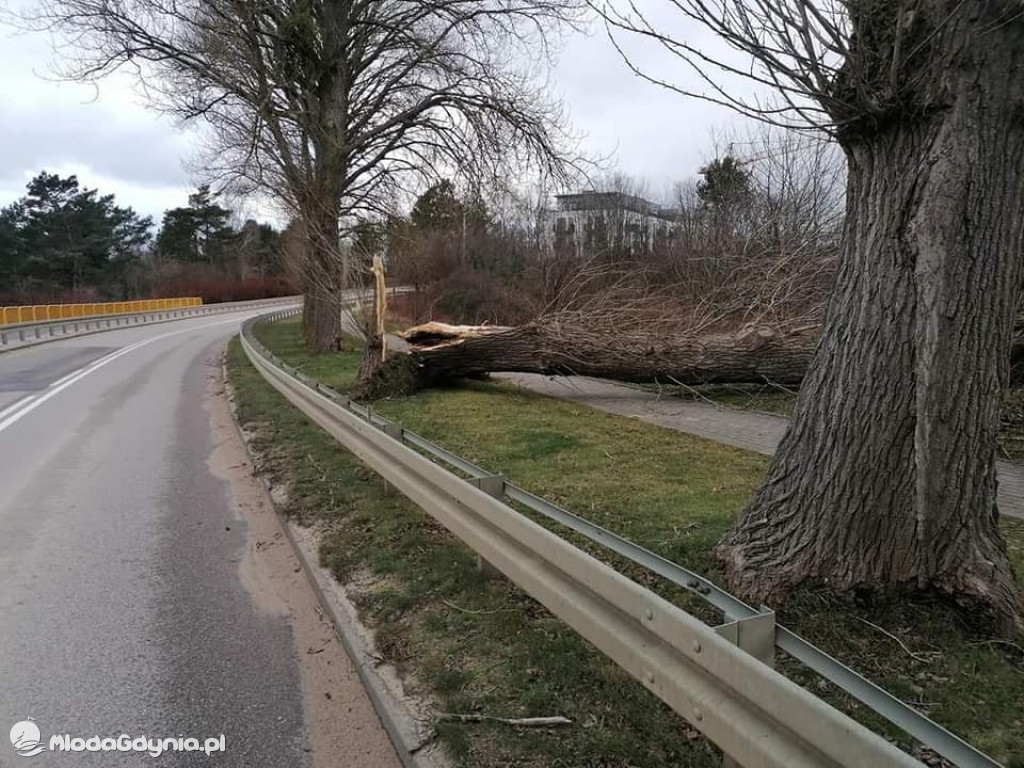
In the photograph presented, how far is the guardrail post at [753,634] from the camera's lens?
2316 millimetres

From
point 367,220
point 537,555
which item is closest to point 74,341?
point 367,220

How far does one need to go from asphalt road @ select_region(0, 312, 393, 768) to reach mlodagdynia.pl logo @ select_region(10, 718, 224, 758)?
0.03 metres

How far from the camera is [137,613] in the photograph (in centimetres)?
428

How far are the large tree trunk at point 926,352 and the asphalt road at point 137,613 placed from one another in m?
2.39

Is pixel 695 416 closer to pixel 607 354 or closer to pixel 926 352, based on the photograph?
pixel 607 354

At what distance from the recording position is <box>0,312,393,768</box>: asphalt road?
3143 millimetres

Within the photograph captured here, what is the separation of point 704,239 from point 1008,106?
18572 millimetres

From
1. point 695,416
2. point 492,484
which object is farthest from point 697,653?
point 695,416

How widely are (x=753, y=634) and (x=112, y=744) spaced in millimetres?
2588

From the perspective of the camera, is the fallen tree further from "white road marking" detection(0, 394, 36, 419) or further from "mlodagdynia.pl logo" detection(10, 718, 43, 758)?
"mlodagdynia.pl logo" detection(10, 718, 43, 758)

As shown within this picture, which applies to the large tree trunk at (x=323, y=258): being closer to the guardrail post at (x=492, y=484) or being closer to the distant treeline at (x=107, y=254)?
the guardrail post at (x=492, y=484)

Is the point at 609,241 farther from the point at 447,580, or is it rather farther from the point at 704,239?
the point at 447,580

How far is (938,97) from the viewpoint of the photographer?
3195 mm

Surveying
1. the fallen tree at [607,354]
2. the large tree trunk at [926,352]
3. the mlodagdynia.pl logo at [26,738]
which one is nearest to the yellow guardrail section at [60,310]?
the fallen tree at [607,354]
